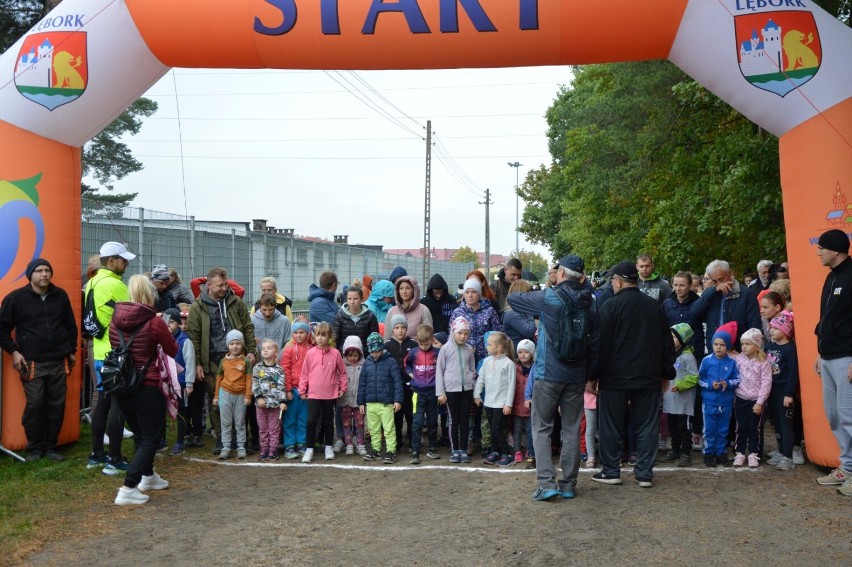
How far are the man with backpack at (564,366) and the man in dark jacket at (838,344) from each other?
1.97 m

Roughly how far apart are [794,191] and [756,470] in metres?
2.64

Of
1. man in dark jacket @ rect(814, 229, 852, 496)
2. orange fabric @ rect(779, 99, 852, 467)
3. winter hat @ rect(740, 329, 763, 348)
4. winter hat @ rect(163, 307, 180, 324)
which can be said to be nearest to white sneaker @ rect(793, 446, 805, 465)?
orange fabric @ rect(779, 99, 852, 467)

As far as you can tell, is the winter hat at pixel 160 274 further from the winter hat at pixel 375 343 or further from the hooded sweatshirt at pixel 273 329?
the winter hat at pixel 375 343

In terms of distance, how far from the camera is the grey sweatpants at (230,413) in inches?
360

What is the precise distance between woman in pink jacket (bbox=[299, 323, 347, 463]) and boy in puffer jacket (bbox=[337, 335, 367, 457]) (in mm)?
190

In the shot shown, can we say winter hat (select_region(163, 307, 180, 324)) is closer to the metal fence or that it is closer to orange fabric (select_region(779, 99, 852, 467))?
the metal fence

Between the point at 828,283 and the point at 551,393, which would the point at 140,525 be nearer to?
the point at 551,393

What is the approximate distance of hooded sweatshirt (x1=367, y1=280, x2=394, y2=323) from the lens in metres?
10.8

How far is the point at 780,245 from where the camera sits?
45.8 feet

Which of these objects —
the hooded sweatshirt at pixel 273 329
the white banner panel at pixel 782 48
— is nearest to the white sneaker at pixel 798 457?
the white banner panel at pixel 782 48

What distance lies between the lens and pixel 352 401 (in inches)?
371

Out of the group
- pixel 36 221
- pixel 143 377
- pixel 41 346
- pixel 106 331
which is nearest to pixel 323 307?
pixel 106 331

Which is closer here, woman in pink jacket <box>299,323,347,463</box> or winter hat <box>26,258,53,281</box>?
winter hat <box>26,258,53,281</box>

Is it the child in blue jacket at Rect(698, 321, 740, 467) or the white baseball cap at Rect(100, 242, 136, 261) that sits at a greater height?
the white baseball cap at Rect(100, 242, 136, 261)
